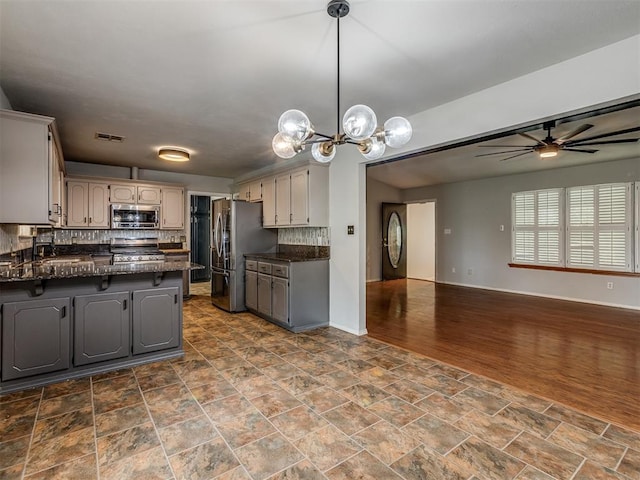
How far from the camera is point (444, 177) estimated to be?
25.2 ft

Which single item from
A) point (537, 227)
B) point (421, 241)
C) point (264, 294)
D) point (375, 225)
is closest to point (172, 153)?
point (264, 294)

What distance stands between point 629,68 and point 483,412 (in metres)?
2.43

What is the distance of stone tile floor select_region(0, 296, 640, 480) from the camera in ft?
5.87

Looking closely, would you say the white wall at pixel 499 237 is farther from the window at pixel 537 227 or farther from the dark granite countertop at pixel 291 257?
the dark granite countertop at pixel 291 257

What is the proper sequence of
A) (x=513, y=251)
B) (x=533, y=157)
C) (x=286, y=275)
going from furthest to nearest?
(x=513, y=251), (x=533, y=157), (x=286, y=275)

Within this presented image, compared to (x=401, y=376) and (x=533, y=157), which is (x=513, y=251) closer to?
(x=533, y=157)

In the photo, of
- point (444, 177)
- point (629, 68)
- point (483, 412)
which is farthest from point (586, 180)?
point (483, 412)

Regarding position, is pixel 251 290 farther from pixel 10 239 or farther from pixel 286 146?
pixel 286 146

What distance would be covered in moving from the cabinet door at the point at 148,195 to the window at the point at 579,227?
7147 millimetres

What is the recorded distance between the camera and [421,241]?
9.63 m

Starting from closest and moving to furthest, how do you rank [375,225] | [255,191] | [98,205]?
[98,205] < [255,191] < [375,225]

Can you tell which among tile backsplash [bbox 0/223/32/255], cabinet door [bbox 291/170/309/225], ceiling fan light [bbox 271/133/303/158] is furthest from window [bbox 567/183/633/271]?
tile backsplash [bbox 0/223/32/255]

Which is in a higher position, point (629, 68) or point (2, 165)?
point (629, 68)

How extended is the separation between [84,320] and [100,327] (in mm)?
143
